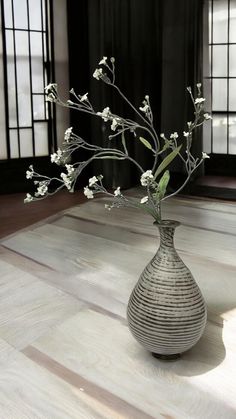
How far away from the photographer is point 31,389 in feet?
4.83

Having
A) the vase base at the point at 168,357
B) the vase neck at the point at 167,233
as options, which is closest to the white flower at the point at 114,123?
the vase neck at the point at 167,233

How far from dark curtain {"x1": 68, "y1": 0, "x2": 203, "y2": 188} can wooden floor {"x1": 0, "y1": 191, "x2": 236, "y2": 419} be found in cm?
175

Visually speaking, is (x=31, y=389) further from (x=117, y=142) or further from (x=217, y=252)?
(x=117, y=142)

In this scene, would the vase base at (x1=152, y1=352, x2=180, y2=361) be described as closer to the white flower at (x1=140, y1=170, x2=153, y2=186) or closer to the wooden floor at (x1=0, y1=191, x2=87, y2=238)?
the white flower at (x1=140, y1=170, x2=153, y2=186)

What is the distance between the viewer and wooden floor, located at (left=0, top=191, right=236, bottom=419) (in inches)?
54.9

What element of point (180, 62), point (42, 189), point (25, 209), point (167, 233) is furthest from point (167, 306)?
point (180, 62)

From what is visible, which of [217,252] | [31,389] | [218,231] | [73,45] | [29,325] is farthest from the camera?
[73,45]

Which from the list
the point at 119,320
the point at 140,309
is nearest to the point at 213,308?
the point at 119,320

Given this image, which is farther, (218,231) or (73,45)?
(73,45)

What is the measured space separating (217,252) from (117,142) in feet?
7.15

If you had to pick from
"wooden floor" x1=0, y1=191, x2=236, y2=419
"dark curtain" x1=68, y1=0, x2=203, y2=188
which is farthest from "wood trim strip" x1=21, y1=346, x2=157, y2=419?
"dark curtain" x1=68, y1=0, x2=203, y2=188

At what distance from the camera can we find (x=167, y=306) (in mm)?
1450

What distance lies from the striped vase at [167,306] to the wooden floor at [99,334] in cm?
12

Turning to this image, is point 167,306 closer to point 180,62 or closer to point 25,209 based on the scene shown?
point 25,209
